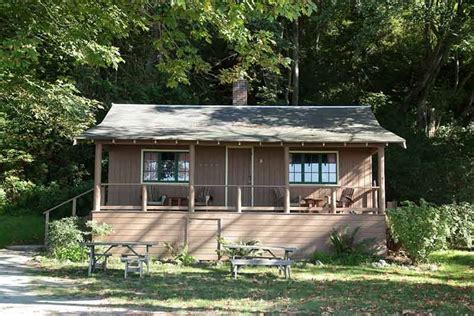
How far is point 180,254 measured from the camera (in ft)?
49.5

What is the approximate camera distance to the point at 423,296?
974 centimetres

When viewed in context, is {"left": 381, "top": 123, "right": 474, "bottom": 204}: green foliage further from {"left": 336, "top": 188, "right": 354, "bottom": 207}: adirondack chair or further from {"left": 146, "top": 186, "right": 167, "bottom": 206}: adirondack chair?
{"left": 146, "top": 186, "right": 167, "bottom": 206}: adirondack chair

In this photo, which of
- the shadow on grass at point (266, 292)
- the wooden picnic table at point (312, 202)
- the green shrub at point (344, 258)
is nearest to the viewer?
the shadow on grass at point (266, 292)

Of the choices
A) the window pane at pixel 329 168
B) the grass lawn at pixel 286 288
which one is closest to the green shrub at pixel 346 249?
the grass lawn at pixel 286 288

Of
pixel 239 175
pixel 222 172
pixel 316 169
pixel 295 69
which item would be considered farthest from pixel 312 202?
pixel 295 69

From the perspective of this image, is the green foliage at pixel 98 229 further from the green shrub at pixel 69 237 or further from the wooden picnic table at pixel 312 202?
the wooden picnic table at pixel 312 202

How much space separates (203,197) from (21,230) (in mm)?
8220

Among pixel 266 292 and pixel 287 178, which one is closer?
pixel 266 292

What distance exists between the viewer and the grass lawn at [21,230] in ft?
62.7

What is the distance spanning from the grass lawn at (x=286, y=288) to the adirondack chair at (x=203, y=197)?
115 inches

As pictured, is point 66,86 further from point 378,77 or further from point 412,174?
point 378,77

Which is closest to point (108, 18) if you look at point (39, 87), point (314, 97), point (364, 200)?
point (39, 87)

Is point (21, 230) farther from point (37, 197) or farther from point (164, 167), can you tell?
point (164, 167)

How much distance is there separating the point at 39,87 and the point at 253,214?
270 inches
